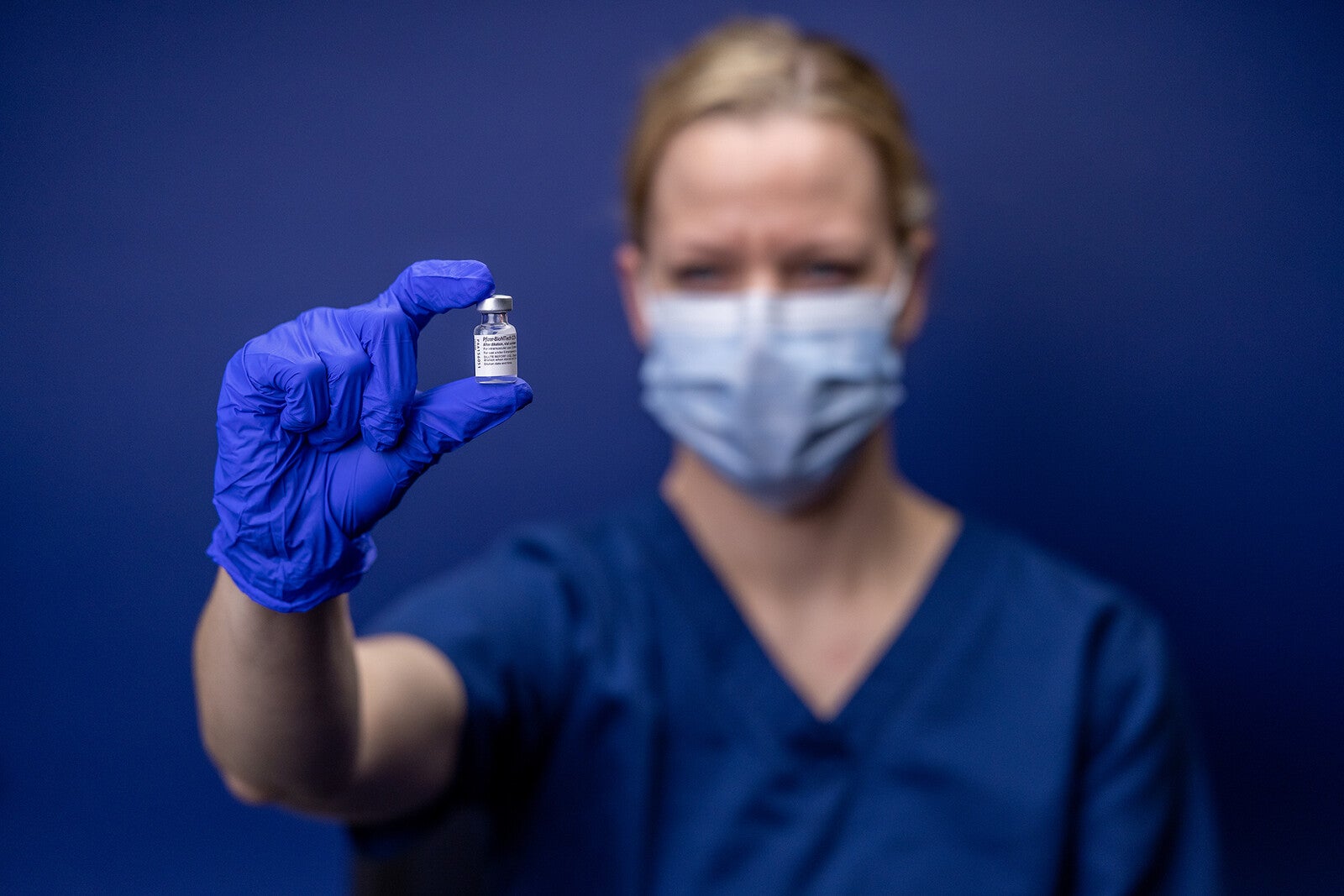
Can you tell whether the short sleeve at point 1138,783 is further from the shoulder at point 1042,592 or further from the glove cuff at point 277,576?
the glove cuff at point 277,576

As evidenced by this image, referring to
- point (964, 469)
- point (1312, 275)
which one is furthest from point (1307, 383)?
point (964, 469)

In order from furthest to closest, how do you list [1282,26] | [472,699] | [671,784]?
[1282,26]
[671,784]
[472,699]

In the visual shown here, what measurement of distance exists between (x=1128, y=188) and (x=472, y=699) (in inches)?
39.6

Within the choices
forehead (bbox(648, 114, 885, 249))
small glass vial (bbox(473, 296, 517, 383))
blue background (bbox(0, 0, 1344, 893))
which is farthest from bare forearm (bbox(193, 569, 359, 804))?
forehead (bbox(648, 114, 885, 249))

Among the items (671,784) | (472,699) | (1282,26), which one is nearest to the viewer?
(472,699)

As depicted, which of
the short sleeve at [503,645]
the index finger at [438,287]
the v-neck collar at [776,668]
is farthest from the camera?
the v-neck collar at [776,668]

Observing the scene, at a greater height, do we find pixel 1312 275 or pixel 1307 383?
pixel 1312 275

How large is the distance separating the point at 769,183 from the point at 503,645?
47cm

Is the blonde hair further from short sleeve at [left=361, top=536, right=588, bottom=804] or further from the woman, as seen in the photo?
short sleeve at [left=361, top=536, right=588, bottom=804]

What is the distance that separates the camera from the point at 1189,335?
1.35m

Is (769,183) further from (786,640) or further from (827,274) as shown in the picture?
(786,640)

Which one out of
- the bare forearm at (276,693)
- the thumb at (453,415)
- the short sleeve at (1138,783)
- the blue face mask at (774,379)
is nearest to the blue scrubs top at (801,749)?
the short sleeve at (1138,783)

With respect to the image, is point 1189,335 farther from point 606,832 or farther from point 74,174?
point 74,174

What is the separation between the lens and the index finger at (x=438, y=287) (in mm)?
557
